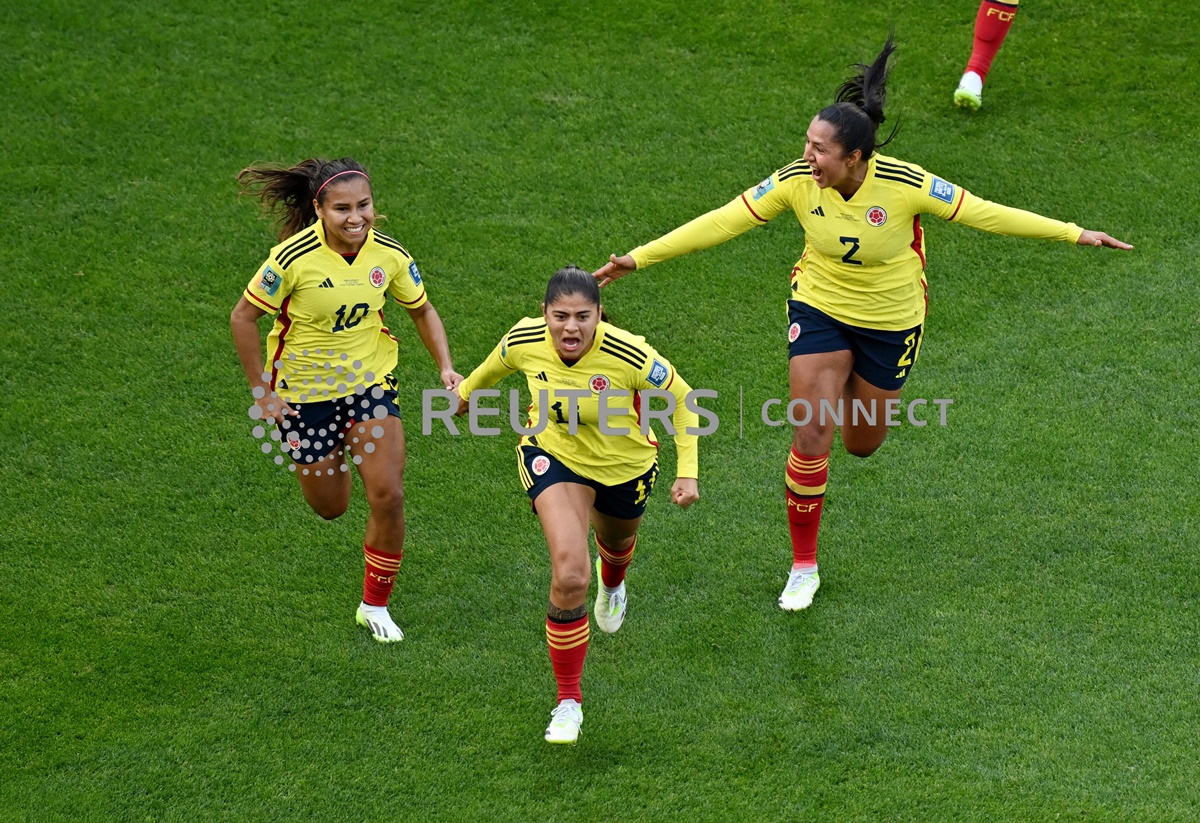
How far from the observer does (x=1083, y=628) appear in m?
6.13

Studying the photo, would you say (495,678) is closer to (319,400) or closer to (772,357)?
(319,400)

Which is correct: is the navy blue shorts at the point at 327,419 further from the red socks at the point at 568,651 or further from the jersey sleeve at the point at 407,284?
the red socks at the point at 568,651

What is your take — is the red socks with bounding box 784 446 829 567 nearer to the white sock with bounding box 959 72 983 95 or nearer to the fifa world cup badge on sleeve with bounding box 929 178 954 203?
the fifa world cup badge on sleeve with bounding box 929 178 954 203

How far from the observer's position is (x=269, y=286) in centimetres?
562

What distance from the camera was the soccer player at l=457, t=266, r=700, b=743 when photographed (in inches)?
205

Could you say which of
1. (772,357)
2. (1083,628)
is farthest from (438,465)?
(1083,628)

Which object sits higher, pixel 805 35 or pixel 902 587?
pixel 805 35

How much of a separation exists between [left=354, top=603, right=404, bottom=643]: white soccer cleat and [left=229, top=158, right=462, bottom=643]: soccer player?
147 mm

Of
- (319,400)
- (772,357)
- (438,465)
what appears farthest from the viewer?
(772,357)

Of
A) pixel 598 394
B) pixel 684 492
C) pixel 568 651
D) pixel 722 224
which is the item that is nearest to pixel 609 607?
pixel 568 651

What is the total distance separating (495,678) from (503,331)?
282 centimetres

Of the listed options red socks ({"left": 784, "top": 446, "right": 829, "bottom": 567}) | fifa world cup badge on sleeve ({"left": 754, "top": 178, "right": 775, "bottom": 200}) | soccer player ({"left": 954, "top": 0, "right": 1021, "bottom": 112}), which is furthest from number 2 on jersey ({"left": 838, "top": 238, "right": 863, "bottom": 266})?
soccer player ({"left": 954, "top": 0, "right": 1021, "bottom": 112})

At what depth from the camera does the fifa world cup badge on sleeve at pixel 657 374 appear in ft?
17.5

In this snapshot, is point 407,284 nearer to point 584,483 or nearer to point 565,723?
point 584,483
